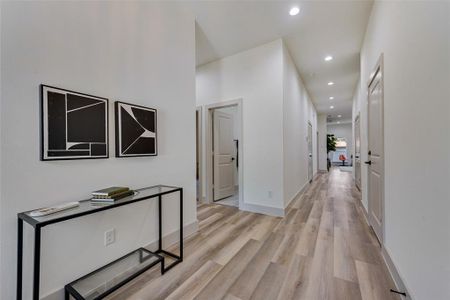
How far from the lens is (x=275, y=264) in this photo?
183 centimetres

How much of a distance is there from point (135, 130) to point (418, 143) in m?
2.22

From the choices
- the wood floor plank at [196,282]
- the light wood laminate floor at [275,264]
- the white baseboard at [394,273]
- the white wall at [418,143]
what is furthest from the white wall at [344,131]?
the wood floor plank at [196,282]

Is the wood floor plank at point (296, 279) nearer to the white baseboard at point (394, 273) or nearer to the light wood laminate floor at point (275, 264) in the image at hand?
the light wood laminate floor at point (275, 264)

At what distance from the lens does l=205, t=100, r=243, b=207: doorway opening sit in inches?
146

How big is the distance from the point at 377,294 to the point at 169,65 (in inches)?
114

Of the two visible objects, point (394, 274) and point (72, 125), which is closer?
point (72, 125)

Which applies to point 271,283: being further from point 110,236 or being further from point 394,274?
point 110,236

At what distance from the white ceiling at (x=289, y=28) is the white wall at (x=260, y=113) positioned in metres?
0.25

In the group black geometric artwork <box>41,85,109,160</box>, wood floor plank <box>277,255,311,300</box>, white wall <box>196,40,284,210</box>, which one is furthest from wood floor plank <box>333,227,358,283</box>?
black geometric artwork <box>41,85,109,160</box>

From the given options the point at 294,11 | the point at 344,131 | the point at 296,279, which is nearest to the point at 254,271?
the point at 296,279

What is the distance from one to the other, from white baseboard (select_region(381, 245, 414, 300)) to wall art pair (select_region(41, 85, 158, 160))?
241cm

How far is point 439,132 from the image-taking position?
993 mm

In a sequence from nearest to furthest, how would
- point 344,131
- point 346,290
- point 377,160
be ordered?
point 346,290
point 377,160
point 344,131

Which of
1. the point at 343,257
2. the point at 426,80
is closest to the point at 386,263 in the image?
the point at 343,257
